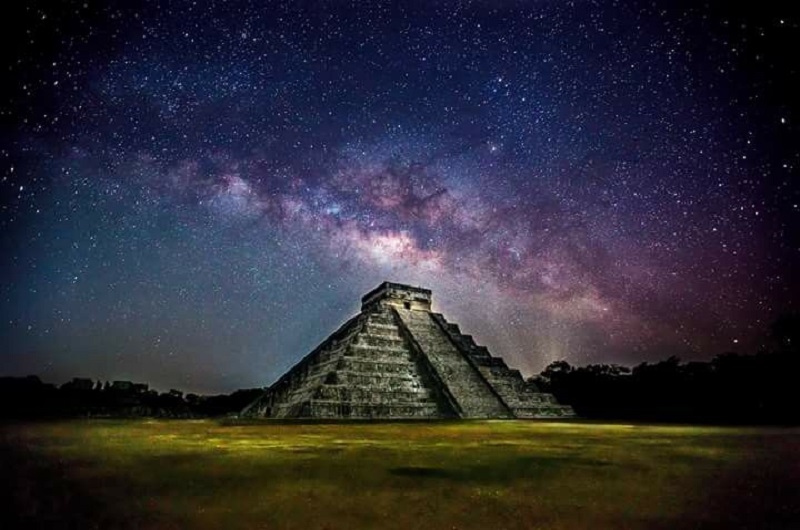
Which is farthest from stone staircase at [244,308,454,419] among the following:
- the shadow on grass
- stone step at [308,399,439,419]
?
Result: the shadow on grass

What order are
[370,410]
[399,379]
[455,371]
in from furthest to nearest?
[455,371] < [399,379] < [370,410]

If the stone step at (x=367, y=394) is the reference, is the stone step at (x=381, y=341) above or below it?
above

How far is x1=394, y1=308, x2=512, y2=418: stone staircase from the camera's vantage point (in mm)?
19156

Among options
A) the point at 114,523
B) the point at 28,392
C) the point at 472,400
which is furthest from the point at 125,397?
the point at 114,523

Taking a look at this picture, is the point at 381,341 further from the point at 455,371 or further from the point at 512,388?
the point at 512,388

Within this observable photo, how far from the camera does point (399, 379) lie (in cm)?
1928

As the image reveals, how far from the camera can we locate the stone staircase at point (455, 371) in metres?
19.2

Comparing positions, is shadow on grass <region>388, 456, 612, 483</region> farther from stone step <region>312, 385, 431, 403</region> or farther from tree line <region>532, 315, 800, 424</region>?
tree line <region>532, 315, 800, 424</region>

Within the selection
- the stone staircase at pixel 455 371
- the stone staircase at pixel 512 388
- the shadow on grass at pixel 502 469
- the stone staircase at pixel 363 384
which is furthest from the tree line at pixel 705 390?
the shadow on grass at pixel 502 469

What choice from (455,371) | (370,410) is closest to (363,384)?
(370,410)

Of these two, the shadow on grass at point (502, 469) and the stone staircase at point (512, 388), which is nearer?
the shadow on grass at point (502, 469)

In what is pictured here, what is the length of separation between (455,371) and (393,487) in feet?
56.1

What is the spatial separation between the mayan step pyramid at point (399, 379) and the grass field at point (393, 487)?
29.0 feet

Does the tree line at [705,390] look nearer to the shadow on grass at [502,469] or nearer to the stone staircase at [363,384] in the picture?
the stone staircase at [363,384]
